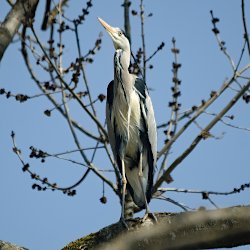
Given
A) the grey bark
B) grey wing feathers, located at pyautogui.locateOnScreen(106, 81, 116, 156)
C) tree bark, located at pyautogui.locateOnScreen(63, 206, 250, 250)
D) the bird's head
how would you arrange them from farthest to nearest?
the bird's head, grey wing feathers, located at pyautogui.locateOnScreen(106, 81, 116, 156), the grey bark, tree bark, located at pyautogui.locateOnScreen(63, 206, 250, 250)

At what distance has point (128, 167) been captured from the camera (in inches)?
183

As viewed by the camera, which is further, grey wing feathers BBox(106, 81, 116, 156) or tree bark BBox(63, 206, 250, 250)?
grey wing feathers BBox(106, 81, 116, 156)

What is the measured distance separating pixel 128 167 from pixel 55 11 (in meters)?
1.80

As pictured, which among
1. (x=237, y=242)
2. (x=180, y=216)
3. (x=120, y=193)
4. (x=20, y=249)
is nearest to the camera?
(x=237, y=242)

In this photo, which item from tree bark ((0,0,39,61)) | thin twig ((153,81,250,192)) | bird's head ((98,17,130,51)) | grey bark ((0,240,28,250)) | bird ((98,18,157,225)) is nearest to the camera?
grey bark ((0,240,28,250))

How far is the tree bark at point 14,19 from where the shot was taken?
3675 millimetres

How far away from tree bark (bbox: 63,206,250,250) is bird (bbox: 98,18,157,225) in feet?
6.63

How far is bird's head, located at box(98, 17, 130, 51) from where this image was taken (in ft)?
A: 16.1

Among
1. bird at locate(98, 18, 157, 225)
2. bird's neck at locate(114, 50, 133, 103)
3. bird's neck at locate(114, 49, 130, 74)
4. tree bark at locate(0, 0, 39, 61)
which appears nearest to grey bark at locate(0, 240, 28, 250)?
tree bark at locate(0, 0, 39, 61)

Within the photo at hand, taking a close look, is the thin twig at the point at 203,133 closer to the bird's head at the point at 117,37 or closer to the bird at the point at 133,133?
the bird at the point at 133,133

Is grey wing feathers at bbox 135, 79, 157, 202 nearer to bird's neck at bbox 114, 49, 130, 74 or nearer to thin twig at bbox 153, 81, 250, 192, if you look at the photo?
bird's neck at bbox 114, 49, 130, 74

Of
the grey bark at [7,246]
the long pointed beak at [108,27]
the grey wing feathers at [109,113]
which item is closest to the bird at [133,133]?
the grey wing feathers at [109,113]

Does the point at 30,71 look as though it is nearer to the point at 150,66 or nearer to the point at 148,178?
the point at 150,66

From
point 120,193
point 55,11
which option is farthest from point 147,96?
point 55,11
